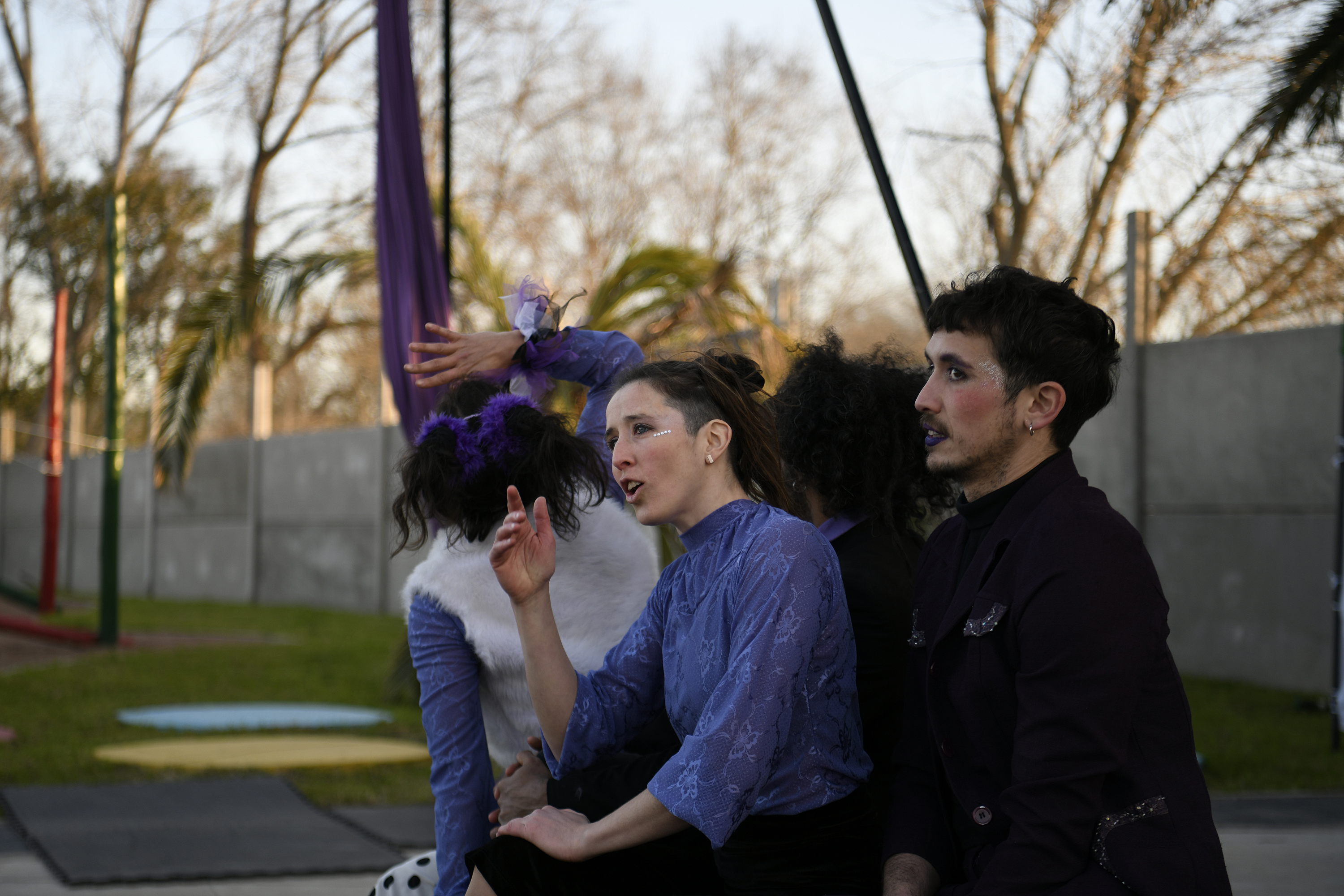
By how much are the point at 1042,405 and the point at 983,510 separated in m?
0.17

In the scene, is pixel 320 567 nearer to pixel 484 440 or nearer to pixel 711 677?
pixel 484 440

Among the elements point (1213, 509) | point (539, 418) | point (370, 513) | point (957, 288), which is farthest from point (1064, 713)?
point (370, 513)

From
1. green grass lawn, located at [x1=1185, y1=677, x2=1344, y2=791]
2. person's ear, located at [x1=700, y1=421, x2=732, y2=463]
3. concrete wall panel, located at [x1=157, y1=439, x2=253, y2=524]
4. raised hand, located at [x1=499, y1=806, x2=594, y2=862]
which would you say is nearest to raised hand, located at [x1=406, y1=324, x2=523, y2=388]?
person's ear, located at [x1=700, y1=421, x2=732, y2=463]

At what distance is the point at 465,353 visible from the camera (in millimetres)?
2633

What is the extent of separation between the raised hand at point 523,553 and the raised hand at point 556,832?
0.31 metres

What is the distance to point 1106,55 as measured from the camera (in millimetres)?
10328

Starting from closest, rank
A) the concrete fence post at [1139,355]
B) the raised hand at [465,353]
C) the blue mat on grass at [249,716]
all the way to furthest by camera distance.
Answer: the raised hand at [465,353]
the blue mat on grass at [249,716]
the concrete fence post at [1139,355]

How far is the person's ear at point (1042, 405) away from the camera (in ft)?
5.85

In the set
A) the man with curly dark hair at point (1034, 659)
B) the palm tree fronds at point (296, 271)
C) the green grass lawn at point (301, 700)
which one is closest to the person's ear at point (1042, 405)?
the man with curly dark hair at point (1034, 659)

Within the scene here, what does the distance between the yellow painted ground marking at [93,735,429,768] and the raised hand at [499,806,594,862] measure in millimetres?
4298

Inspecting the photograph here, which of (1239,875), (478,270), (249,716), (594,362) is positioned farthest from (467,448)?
(478,270)

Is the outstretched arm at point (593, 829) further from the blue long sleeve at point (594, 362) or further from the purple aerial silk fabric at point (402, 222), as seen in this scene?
the purple aerial silk fabric at point (402, 222)

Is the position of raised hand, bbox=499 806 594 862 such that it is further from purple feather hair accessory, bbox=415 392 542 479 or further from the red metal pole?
the red metal pole

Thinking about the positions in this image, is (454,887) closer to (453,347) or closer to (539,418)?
(539,418)
